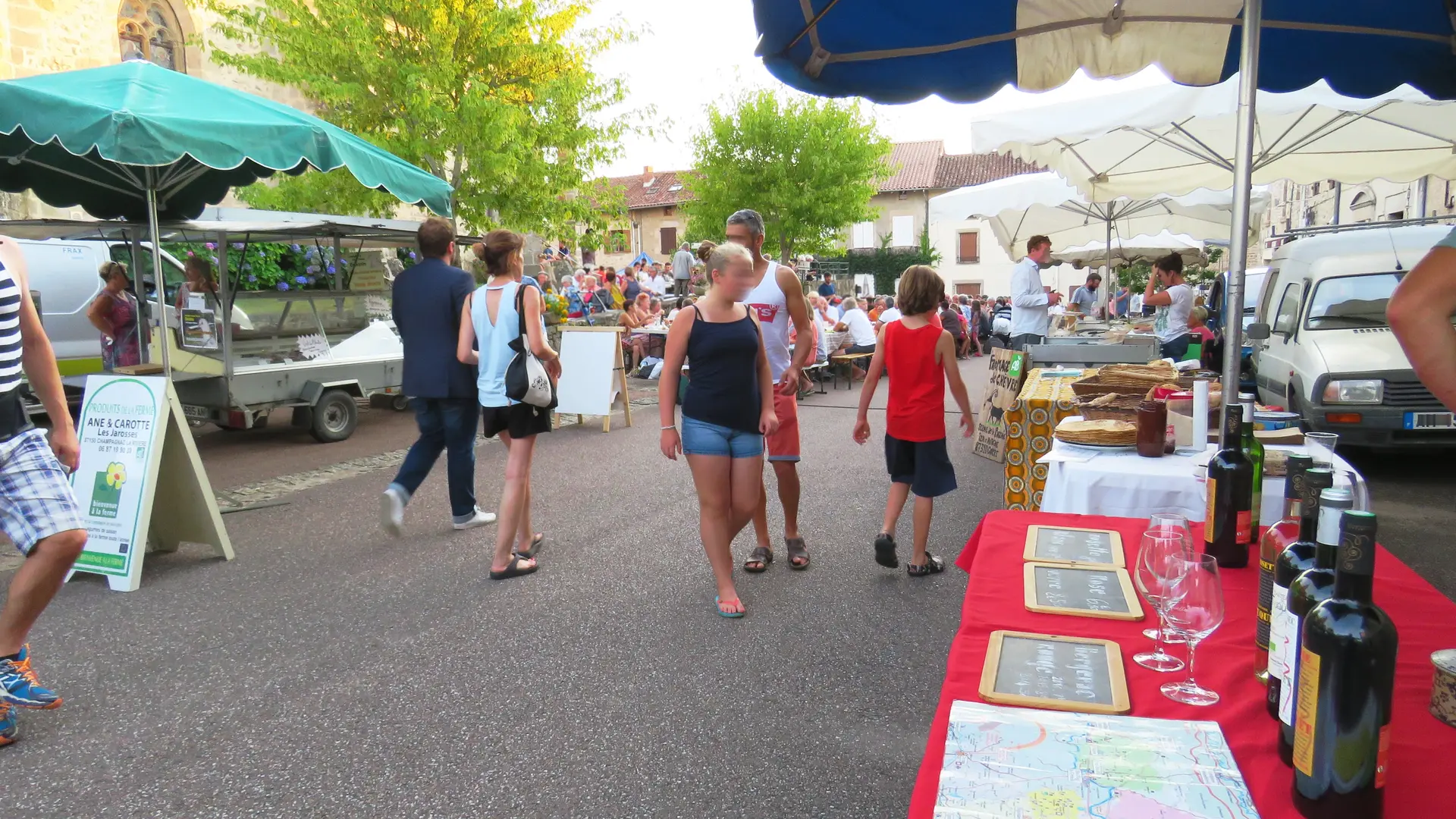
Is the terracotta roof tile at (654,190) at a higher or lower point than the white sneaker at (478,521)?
higher

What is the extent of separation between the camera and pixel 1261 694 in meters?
1.50

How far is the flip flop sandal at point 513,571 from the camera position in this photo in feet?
16.2

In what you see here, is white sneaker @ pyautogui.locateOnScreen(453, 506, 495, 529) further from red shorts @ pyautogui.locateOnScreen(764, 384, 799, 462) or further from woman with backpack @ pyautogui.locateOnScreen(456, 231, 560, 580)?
red shorts @ pyautogui.locateOnScreen(764, 384, 799, 462)

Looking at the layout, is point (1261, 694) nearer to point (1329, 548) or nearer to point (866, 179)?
point (1329, 548)

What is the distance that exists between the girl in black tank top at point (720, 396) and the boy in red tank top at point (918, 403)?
0.82 metres

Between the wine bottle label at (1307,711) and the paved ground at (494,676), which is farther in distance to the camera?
the paved ground at (494,676)

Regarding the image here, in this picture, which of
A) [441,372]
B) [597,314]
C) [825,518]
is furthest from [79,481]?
[597,314]

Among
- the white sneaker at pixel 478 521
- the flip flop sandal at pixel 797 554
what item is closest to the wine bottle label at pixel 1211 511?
the flip flop sandal at pixel 797 554

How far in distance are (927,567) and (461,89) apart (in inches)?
543

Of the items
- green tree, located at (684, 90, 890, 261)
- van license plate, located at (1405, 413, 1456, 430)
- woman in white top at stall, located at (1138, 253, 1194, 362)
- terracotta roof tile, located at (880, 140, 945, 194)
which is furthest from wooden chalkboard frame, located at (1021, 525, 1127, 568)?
terracotta roof tile, located at (880, 140, 945, 194)

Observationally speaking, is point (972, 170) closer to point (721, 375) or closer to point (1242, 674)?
point (721, 375)

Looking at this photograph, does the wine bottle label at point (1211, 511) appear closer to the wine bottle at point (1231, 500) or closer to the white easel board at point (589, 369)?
the wine bottle at point (1231, 500)

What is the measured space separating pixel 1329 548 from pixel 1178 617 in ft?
1.26

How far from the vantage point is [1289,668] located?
1.31 meters
